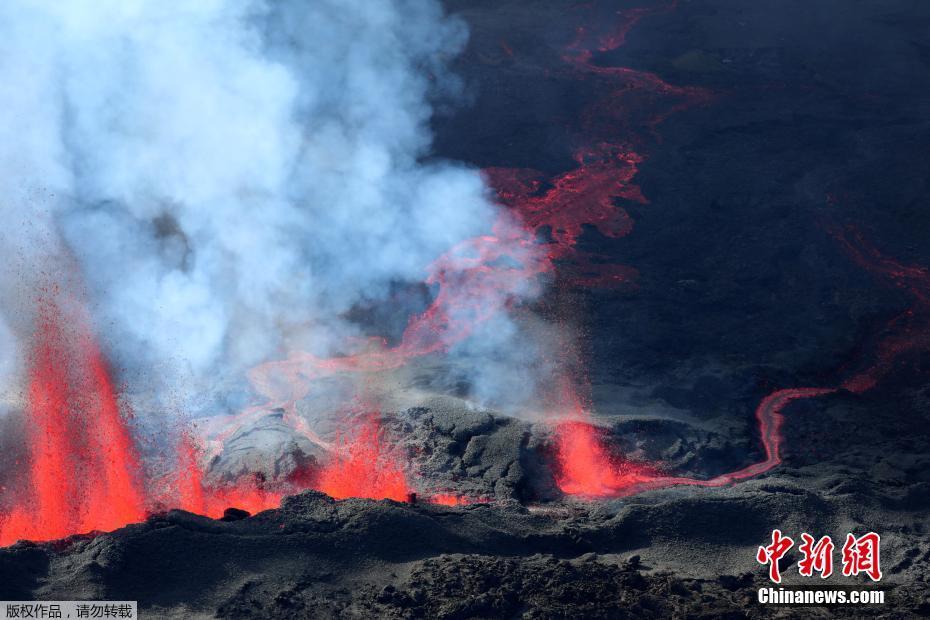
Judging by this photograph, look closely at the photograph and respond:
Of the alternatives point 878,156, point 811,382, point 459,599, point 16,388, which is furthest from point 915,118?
point 16,388

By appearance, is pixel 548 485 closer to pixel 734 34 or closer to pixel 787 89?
pixel 787 89

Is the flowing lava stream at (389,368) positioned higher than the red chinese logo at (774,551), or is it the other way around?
the flowing lava stream at (389,368)

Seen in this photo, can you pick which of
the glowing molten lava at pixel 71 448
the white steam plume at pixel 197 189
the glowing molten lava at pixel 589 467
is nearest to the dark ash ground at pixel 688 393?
the glowing molten lava at pixel 589 467

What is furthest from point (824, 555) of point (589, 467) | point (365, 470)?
point (365, 470)

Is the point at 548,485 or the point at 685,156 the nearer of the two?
the point at 548,485

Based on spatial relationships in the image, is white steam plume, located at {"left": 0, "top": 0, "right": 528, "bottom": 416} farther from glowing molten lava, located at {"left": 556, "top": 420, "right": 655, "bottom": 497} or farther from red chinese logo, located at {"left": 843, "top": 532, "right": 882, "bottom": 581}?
red chinese logo, located at {"left": 843, "top": 532, "right": 882, "bottom": 581}

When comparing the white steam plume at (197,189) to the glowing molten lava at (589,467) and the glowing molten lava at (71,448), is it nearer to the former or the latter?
the glowing molten lava at (71,448)
